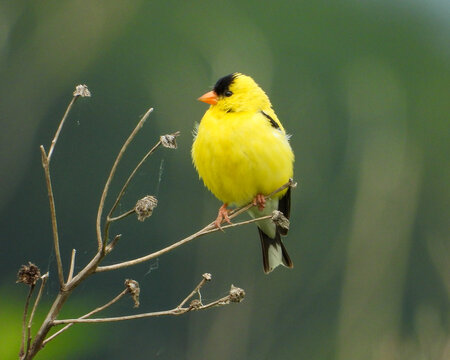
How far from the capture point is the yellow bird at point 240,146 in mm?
2479

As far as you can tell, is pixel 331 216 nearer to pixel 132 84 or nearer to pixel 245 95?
pixel 132 84

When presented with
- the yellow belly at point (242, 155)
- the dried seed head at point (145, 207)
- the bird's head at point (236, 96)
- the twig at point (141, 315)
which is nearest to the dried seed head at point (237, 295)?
the twig at point (141, 315)

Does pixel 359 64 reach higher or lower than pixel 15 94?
higher

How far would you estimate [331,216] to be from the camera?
33.0 feet

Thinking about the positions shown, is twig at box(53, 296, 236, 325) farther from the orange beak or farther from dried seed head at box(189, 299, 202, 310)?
the orange beak

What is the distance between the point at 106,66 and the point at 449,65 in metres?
5.74

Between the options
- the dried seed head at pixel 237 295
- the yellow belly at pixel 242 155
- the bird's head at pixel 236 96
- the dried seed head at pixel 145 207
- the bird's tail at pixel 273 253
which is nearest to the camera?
the dried seed head at pixel 145 207

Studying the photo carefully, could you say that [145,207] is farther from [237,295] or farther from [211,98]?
[211,98]

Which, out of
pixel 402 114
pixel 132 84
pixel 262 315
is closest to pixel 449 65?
pixel 402 114

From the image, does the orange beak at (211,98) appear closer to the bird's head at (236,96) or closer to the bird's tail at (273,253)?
the bird's head at (236,96)

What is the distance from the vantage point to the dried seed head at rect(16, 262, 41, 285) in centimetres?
120

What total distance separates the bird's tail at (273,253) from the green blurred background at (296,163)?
53 cm

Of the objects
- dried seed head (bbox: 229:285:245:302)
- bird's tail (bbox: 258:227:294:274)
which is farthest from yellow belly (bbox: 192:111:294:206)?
dried seed head (bbox: 229:285:245:302)

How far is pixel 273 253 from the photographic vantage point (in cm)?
306
